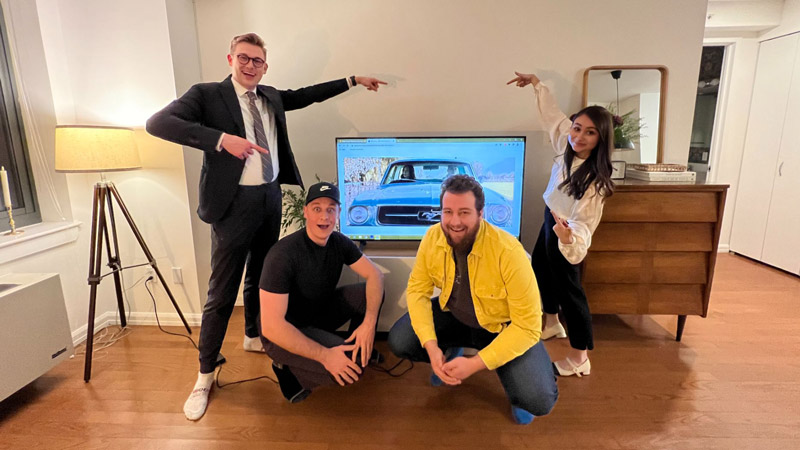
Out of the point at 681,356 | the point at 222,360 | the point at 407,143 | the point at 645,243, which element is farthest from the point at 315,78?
the point at 681,356

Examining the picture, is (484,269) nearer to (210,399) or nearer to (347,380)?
(347,380)

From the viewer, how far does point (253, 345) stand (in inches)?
88.7

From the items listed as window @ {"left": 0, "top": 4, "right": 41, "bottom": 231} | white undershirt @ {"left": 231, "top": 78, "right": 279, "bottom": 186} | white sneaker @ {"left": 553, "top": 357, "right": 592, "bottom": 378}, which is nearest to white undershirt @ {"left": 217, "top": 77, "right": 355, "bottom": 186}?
white undershirt @ {"left": 231, "top": 78, "right": 279, "bottom": 186}

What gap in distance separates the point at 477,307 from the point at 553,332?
1.01m

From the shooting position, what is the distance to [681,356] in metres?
2.16

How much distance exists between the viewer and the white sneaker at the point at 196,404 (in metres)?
1.71

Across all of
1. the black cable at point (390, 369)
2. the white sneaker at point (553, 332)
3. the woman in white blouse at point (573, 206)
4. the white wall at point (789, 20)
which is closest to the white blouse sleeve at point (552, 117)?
the woman in white blouse at point (573, 206)

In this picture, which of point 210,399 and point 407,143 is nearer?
point 210,399

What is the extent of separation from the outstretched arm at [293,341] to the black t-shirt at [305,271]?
2.0 inches

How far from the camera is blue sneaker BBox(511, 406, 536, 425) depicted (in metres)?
1.64

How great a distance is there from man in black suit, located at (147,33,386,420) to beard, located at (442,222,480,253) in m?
0.87

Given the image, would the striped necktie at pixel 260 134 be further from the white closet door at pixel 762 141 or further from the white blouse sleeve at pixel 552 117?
the white closet door at pixel 762 141

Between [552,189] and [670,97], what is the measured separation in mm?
1208

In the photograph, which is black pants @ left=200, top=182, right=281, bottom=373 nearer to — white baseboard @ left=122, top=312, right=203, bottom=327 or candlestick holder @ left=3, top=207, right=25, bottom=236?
white baseboard @ left=122, top=312, right=203, bottom=327
